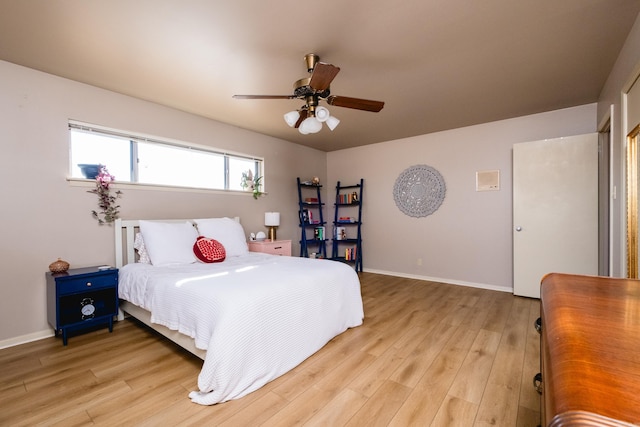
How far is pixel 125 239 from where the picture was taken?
3.01 m

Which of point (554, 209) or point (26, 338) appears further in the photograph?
point (554, 209)

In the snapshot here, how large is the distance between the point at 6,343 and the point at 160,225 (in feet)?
4.85

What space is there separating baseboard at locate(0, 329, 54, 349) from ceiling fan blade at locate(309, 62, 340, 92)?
3188mm

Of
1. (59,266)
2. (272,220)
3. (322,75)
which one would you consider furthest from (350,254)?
(59,266)

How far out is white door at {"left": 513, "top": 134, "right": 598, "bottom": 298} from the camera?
10.6ft

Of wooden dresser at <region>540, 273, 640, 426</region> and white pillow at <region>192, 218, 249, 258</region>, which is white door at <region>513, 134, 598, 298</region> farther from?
white pillow at <region>192, 218, 249, 258</region>

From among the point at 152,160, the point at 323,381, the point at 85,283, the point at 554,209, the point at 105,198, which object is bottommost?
the point at 323,381

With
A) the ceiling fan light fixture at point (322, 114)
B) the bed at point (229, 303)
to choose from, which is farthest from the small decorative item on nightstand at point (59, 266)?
the ceiling fan light fixture at point (322, 114)

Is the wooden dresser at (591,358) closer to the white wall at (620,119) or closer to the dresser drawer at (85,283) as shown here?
the white wall at (620,119)

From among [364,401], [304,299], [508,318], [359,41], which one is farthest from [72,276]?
[508,318]

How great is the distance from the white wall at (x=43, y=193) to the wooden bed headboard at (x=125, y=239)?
7 cm

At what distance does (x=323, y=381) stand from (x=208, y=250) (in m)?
1.80

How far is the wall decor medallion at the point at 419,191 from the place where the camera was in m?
4.49

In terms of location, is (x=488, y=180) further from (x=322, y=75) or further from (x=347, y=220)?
(x=322, y=75)
